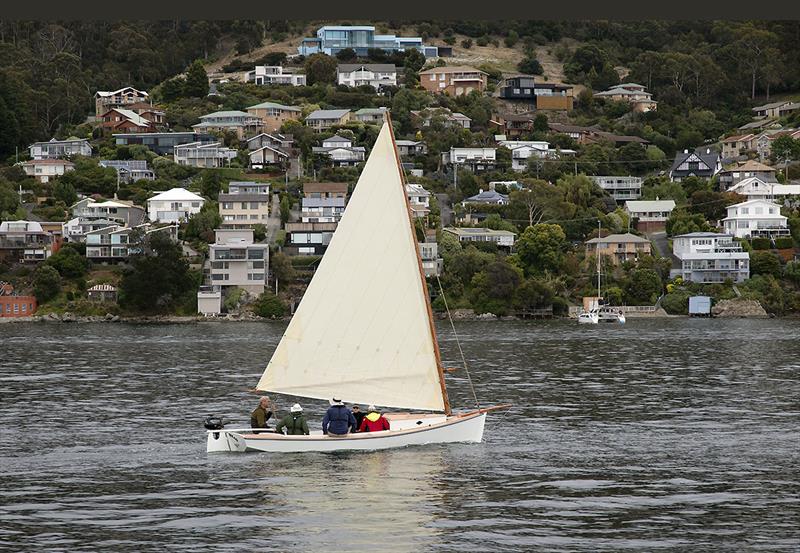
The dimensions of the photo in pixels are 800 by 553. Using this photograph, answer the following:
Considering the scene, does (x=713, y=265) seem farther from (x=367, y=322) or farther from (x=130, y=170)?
(x=367, y=322)

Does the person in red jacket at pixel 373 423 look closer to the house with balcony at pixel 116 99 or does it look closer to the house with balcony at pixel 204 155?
the house with balcony at pixel 204 155

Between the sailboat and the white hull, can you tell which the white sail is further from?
the white hull

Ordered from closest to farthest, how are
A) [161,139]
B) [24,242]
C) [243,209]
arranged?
[24,242] < [243,209] < [161,139]

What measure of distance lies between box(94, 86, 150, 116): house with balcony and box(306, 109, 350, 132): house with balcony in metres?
27.7

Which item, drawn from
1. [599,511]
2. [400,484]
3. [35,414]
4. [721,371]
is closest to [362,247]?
[400,484]

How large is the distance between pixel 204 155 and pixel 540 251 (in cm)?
5728

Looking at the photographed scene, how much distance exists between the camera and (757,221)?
134375 mm

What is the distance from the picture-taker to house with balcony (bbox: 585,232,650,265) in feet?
417

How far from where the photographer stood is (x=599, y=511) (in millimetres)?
28984

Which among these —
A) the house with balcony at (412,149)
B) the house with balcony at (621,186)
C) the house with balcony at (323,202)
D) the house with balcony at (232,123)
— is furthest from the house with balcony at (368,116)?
the house with balcony at (323,202)

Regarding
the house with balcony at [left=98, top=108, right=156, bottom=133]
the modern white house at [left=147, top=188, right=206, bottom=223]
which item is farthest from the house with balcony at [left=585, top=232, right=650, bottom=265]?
the house with balcony at [left=98, top=108, right=156, bottom=133]

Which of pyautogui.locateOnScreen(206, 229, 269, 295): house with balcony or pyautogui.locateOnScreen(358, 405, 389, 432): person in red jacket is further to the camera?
pyautogui.locateOnScreen(206, 229, 269, 295): house with balcony

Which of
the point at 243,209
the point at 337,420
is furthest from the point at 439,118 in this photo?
the point at 337,420

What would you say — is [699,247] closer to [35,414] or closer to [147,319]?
[147,319]
